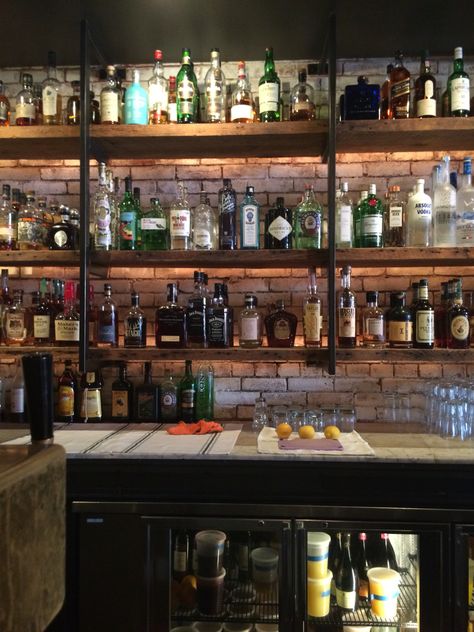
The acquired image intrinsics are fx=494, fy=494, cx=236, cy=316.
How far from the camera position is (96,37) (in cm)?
231

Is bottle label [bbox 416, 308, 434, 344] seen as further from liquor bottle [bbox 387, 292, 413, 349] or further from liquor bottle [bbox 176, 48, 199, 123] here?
liquor bottle [bbox 176, 48, 199, 123]

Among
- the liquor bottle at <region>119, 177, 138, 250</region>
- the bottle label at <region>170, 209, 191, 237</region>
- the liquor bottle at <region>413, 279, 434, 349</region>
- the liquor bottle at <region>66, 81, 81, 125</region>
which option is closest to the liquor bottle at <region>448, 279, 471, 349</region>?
the liquor bottle at <region>413, 279, 434, 349</region>

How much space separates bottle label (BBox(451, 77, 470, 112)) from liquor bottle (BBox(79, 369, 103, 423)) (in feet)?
6.87

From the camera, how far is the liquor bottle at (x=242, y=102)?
7.35 feet

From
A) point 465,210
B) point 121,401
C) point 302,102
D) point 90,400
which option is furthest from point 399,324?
point 90,400

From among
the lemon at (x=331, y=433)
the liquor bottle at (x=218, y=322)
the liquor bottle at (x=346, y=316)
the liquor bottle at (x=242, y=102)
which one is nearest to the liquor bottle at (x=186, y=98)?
the liquor bottle at (x=242, y=102)

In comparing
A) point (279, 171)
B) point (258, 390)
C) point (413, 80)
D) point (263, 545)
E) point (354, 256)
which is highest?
point (413, 80)

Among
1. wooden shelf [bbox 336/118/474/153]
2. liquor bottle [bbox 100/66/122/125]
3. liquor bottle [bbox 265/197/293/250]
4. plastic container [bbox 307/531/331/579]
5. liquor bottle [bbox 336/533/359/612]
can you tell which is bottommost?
liquor bottle [bbox 336/533/359/612]

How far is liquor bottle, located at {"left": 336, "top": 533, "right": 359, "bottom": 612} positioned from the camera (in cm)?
187

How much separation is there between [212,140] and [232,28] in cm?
51

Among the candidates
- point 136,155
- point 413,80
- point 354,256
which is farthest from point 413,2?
point 136,155

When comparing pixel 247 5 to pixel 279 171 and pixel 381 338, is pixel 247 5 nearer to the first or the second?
pixel 279 171

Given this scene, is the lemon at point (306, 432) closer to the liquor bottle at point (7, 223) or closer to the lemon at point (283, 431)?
the lemon at point (283, 431)

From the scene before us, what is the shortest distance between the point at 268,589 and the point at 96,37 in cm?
249
